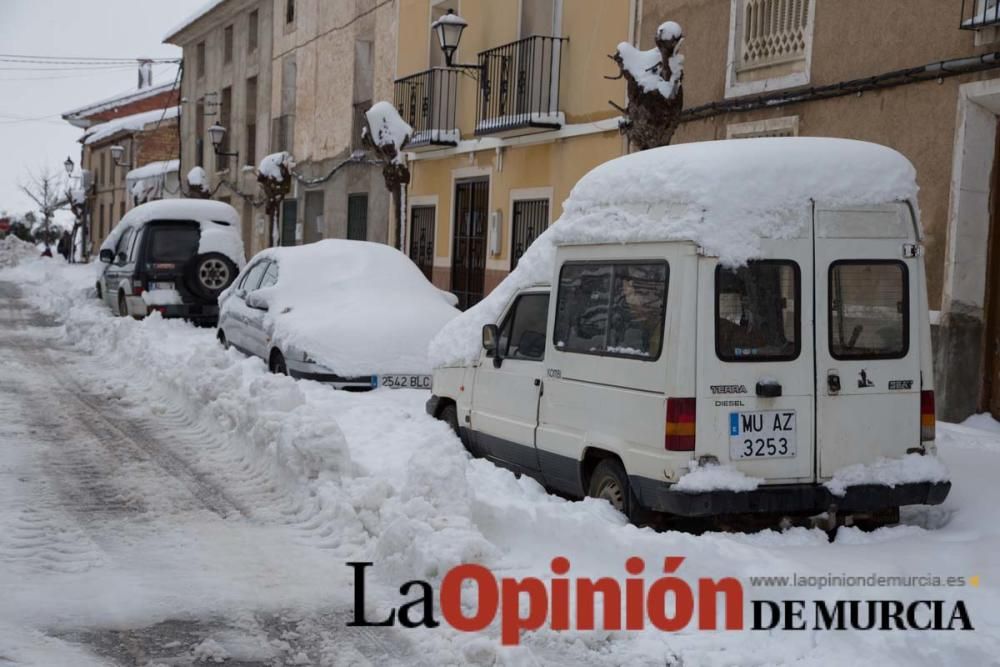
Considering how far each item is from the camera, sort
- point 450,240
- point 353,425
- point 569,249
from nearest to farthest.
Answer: point 569,249, point 353,425, point 450,240

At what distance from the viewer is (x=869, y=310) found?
6.43 meters

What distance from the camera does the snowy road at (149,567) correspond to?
4.91 m

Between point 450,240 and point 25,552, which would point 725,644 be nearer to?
point 25,552

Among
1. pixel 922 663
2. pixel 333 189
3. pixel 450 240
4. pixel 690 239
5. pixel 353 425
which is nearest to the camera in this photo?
pixel 922 663

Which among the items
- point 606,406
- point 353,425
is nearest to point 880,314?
point 606,406

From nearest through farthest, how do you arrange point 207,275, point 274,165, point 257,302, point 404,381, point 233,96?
point 404,381, point 257,302, point 207,275, point 274,165, point 233,96

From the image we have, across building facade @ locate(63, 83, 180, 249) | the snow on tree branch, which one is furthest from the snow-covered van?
building facade @ locate(63, 83, 180, 249)

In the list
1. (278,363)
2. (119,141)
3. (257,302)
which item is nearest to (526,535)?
(278,363)

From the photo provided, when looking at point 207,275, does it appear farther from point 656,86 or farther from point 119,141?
point 119,141

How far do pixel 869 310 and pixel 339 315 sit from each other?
6591 mm

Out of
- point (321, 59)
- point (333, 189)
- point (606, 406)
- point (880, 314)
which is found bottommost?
point (606, 406)

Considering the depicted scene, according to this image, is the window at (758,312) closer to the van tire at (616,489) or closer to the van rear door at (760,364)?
the van rear door at (760,364)

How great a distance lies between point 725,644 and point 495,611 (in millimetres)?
1083

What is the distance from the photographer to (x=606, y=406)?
6.66 m
